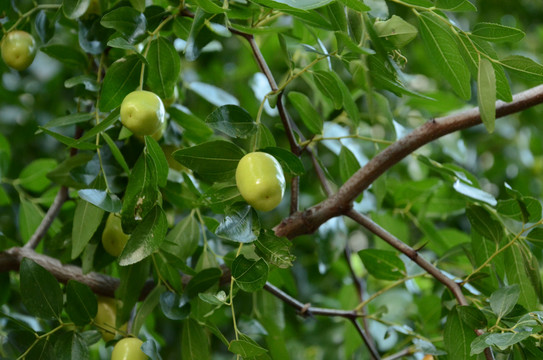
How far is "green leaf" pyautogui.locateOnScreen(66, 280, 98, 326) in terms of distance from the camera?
2.15 feet

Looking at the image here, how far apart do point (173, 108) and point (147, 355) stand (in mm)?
296

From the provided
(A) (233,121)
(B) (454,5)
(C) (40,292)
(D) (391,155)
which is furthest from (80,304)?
(B) (454,5)

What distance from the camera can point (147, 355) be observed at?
585mm

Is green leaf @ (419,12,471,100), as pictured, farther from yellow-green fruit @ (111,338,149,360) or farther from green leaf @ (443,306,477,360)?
yellow-green fruit @ (111,338,149,360)

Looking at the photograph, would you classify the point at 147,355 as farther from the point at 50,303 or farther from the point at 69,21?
the point at 69,21

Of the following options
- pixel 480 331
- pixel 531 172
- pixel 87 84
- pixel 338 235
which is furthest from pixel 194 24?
pixel 531 172

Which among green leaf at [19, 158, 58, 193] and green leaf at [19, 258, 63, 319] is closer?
green leaf at [19, 258, 63, 319]

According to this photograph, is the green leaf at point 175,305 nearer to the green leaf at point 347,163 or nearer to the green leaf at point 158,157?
the green leaf at point 158,157

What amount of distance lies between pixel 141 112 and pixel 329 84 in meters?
0.20

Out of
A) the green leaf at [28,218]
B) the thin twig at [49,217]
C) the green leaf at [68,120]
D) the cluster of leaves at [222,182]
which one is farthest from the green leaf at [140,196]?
the green leaf at [28,218]

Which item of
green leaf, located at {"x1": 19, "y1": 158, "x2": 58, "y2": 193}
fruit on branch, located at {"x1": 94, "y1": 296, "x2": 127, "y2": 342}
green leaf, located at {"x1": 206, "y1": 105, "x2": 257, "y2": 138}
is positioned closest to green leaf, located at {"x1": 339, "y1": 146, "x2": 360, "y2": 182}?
green leaf, located at {"x1": 206, "y1": 105, "x2": 257, "y2": 138}

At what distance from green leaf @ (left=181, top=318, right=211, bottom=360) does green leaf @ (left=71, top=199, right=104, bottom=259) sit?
14cm

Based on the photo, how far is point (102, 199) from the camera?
59 cm

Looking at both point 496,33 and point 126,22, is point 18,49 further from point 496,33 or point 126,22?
point 496,33
